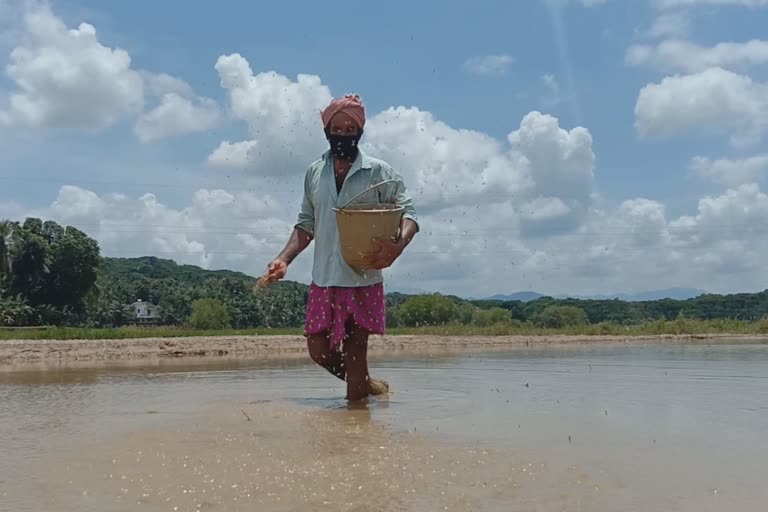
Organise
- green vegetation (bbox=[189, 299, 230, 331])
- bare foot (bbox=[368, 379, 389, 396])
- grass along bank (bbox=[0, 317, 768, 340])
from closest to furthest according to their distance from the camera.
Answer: bare foot (bbox=[368, 379, 389, 396]), grass along bank (bbox=[0, 317, 768, 340]), green vegetation (bbox=[189, 299, 230, 331])

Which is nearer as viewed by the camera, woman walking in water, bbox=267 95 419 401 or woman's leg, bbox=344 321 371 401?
woman walking in water, bbox=267 95 419 401

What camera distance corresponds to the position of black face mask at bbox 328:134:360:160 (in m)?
4.70

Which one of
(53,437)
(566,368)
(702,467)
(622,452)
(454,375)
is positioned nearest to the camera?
(702,467)

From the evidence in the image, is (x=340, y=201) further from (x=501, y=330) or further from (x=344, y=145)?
(x=501, y=330)

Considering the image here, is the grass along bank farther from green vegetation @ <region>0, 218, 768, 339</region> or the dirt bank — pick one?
the dirt bank

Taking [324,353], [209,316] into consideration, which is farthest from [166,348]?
[209,316]

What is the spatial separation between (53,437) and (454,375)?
4.78 m

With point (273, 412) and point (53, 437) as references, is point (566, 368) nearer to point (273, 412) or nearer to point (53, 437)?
point (273, 412)

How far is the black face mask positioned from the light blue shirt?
0.06m

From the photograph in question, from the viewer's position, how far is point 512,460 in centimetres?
285

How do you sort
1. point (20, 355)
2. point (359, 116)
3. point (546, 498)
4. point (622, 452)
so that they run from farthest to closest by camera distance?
point (20, 355) < point (359, 116) < point (622, 452) < point (546, 498)

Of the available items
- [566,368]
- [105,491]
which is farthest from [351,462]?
[566,368]

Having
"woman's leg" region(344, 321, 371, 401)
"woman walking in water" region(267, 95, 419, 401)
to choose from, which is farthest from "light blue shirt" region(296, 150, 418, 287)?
"woman's leg" region(344, 321, 371, 401)

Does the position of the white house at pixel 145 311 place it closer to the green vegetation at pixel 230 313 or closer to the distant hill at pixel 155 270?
the green vegetation at pixel 230 313
